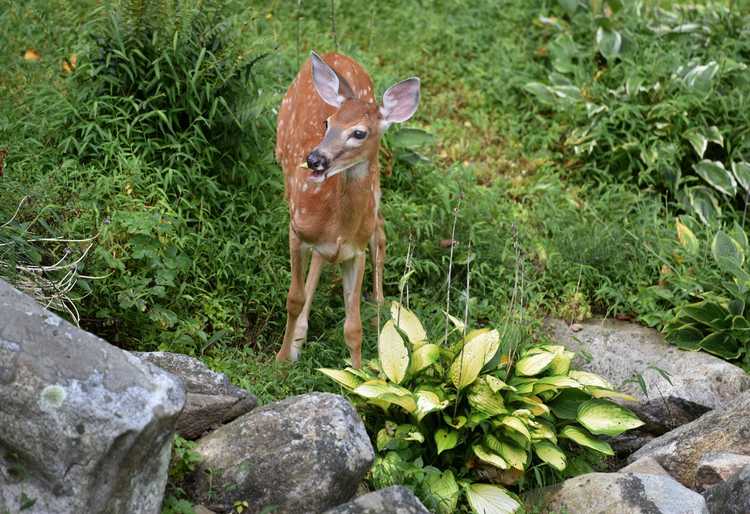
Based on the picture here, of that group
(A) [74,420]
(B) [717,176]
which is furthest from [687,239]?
(A) [74,420]

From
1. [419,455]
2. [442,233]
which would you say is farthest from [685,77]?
[419,455]

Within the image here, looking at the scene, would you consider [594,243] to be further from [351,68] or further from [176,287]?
[176,287]

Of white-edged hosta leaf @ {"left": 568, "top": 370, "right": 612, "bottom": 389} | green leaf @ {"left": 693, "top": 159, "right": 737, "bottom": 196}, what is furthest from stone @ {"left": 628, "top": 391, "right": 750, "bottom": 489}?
green leaf @ {"left": 693, "top": 159, "right": 737, "bottom": 196}

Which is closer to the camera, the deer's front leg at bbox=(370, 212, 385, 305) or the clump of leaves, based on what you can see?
the clump of leaves

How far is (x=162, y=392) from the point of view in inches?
154

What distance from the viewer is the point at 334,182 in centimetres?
593

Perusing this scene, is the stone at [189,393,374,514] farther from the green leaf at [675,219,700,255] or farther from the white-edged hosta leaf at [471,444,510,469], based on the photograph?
the green leaf at [675,219,700,255]

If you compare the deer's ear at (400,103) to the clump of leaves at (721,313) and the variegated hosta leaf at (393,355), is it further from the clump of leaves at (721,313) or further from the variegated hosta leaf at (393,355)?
the clump of leaves at (721,313)

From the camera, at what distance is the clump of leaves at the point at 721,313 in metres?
6.77

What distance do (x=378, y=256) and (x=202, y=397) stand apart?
7.21 feet

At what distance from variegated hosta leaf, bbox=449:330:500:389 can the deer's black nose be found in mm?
1122

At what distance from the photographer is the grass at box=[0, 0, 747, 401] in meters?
6.11

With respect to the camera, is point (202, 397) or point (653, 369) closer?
point (202, 397)

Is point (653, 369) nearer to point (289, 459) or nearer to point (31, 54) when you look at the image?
point (289, 459)
